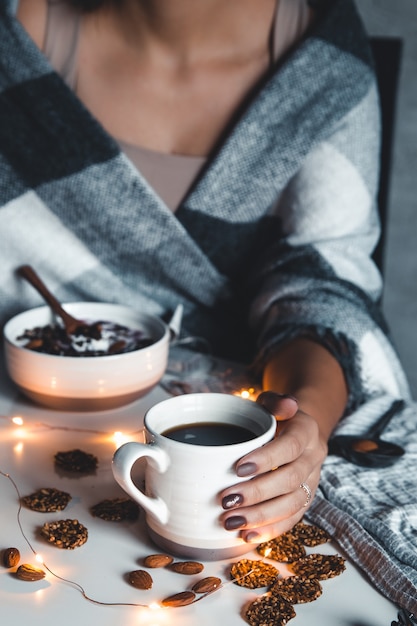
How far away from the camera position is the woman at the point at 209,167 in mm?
990

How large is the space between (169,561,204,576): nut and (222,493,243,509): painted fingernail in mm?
57

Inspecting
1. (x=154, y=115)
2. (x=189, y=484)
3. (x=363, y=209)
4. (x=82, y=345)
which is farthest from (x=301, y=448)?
(x=154, y=115)

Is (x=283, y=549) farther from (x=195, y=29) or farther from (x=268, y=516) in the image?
(x=195, y=29)

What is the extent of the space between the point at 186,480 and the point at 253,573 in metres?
0.09

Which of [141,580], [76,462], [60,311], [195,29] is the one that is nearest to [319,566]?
[141,580]

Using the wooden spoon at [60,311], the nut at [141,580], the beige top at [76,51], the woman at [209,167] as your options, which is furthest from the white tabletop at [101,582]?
the beige top at [76,51]

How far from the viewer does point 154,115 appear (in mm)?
1087

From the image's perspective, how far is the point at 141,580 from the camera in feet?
1.75

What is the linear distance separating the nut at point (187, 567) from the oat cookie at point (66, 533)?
8cm

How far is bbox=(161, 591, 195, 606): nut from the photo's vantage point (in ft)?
1.69

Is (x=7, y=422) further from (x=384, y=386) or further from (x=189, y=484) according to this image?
(x=384, y=386)

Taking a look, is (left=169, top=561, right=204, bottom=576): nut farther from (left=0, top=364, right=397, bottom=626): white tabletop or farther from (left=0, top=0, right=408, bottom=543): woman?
(left=0, top=0, right=408, bottom=543): woman

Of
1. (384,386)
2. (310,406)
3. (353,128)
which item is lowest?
(384,386)

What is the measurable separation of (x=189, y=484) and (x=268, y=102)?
657 millimetres
